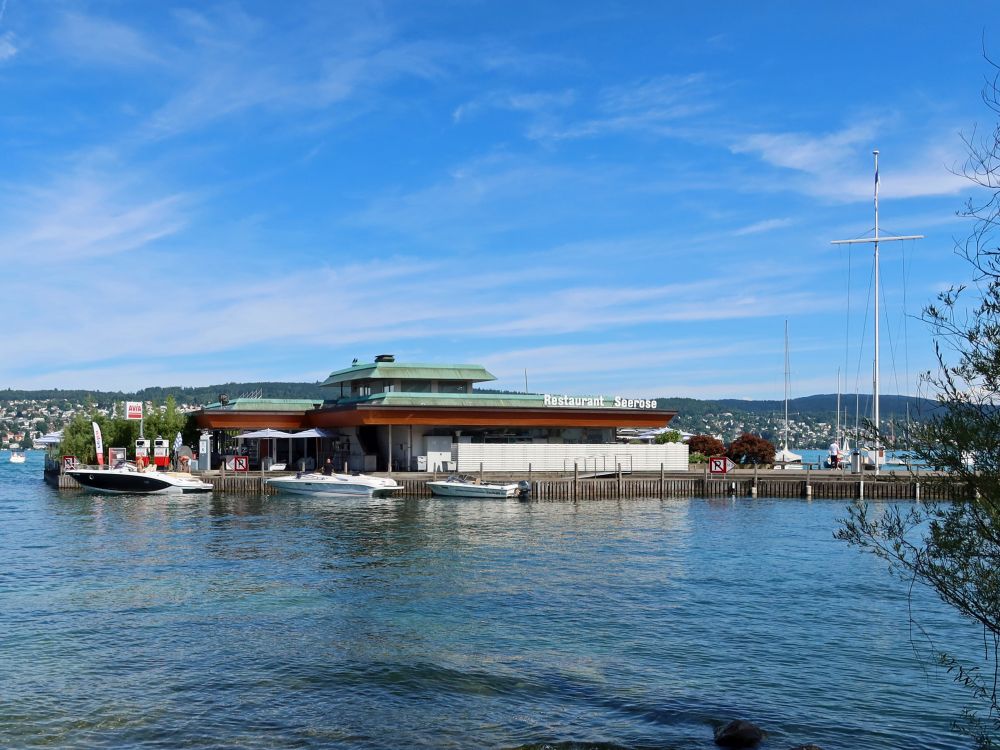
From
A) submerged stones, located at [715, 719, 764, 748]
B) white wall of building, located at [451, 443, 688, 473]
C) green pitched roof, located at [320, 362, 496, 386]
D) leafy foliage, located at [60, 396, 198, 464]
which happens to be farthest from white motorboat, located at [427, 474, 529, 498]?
submerged stones, located at [715, 719, 764, 748]

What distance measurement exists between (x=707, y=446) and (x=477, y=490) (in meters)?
30.3

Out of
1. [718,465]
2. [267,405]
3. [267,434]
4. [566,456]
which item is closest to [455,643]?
[566,456]

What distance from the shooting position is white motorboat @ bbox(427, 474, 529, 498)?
54500 mm

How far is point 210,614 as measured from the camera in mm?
22469

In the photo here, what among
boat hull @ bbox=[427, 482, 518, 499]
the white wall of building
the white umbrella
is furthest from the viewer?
the white umbrella

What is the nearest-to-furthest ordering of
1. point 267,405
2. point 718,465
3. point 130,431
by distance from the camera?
1. point 718,465
2. point 267,405
3. point 130,431

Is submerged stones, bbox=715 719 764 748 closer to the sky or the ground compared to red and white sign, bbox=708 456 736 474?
closer to the ground

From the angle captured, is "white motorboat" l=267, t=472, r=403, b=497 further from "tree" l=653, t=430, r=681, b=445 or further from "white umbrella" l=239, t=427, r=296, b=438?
"tree" l=653, t=430, r=681, b=445

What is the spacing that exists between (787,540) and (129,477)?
4064 centimetres

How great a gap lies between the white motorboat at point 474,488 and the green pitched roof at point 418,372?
1269cm

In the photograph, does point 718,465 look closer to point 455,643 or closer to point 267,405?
point 267,405

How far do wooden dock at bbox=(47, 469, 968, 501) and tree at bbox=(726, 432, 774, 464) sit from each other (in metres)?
10.3

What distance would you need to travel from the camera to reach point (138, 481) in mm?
56906

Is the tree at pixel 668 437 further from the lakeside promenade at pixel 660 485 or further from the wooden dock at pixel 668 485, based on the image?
the wooden dock at pixel 668 485
